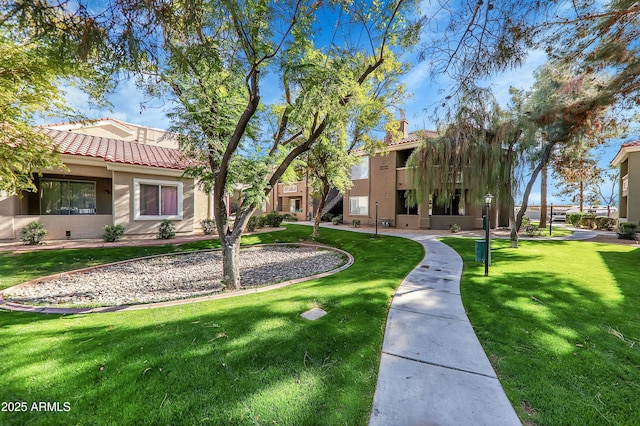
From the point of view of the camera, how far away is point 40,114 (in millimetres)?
6543

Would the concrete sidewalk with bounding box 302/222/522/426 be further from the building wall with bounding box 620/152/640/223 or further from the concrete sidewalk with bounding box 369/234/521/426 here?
the building wall with bounding box 620/152/640/223

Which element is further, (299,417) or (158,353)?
(158,353)

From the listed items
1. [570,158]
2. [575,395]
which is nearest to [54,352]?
[575,395]

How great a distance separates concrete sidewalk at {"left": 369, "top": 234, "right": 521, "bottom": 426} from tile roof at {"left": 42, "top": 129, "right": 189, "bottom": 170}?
11230mm

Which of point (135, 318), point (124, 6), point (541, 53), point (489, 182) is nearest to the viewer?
point (124, 6)

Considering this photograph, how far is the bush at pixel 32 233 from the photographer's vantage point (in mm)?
10680

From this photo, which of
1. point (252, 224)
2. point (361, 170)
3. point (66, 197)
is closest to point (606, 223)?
point (361, 170)

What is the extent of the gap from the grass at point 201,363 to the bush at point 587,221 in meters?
29.2

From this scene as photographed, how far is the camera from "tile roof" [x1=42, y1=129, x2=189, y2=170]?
12227 mm

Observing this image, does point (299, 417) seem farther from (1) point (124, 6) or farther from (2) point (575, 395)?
(1) point (124, 6)

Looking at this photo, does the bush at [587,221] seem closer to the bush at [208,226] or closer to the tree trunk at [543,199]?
the tree trunk at [543,199]

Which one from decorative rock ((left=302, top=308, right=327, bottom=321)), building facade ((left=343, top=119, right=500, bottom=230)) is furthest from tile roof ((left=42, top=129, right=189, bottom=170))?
building facade ((left=343, top=119, right=500, bottom=230))

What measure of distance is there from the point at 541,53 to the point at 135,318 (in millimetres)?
9560

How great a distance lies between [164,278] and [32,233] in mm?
7322
